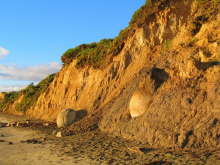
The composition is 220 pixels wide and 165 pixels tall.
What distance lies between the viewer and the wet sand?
8203 mm

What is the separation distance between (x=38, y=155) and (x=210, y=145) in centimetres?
603

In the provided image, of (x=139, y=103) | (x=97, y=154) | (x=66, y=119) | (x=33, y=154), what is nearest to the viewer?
(x=97, y=154)

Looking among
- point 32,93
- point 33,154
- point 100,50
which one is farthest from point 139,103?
point 32,93

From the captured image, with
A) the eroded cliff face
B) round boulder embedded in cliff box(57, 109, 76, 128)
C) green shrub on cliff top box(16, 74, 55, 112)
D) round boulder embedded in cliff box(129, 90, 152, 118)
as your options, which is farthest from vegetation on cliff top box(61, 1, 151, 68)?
round boulder embedded in cliff box(129, 90, 152, 118)

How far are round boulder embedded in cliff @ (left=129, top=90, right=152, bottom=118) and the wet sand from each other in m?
1.61

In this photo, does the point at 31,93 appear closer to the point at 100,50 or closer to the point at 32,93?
the point at 32,93

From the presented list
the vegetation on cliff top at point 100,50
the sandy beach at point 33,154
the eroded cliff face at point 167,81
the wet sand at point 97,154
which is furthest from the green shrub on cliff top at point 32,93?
the wet sand at point 97,154

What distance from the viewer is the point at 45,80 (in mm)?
33438

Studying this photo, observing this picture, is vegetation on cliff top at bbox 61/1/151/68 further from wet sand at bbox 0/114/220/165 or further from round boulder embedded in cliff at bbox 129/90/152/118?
wet sand at bbox 0/114/220/165

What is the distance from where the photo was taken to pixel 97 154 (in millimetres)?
9328

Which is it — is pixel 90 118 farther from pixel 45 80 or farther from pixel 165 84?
pixel 45 80

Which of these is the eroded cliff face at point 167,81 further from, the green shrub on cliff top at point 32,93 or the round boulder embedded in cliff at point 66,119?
the green shrub on cliff top at point 32,93

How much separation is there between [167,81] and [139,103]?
5.55 feet

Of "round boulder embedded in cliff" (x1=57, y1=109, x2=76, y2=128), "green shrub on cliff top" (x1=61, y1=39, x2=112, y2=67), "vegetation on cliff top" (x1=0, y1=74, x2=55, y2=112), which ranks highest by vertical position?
"green shrub on cliff top" (x1=61, y1=39, x2=112, y2=67)
